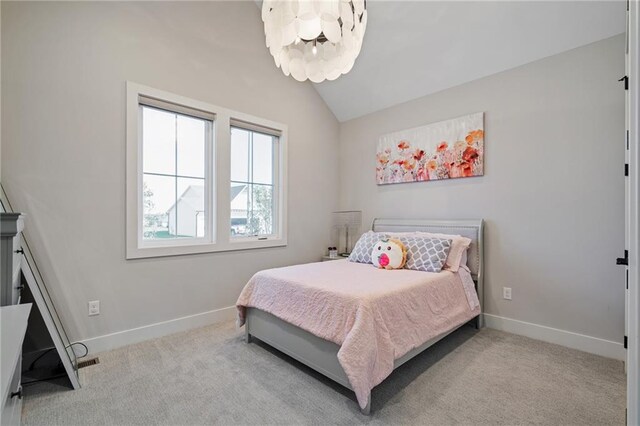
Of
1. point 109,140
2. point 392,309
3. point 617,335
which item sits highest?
point 109,140

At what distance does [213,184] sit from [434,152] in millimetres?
2393

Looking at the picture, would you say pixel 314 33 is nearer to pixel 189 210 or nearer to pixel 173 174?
pixel 173 174

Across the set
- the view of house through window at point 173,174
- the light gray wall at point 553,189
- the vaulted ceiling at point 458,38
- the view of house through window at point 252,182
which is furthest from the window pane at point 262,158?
the light gray wall at point 553,189

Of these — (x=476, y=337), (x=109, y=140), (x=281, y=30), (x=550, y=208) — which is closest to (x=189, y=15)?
(x=109, y=140)

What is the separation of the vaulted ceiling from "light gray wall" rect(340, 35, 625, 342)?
0.42ft

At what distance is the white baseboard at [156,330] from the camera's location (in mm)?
2398

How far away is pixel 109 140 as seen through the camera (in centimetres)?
245

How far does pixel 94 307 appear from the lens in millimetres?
2383

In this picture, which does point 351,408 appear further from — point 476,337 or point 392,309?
point 476,337

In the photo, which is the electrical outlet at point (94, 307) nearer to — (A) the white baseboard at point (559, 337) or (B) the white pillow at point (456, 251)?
(B) the white pillow at point (456, 251)

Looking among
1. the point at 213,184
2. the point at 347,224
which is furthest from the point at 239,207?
the point at 347,224

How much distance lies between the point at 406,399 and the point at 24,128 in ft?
10.2

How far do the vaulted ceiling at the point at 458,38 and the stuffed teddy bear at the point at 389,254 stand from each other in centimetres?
184

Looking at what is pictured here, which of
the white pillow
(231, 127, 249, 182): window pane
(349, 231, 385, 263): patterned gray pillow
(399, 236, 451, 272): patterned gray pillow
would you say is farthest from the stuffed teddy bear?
(231, 127, 249, 182): window pane
